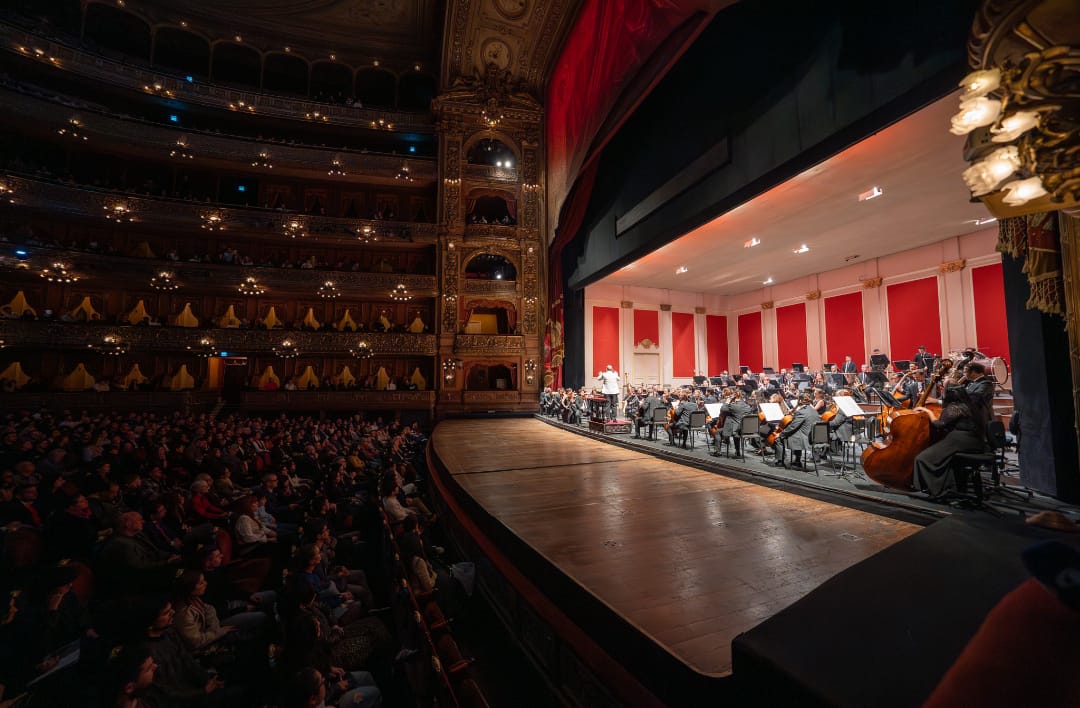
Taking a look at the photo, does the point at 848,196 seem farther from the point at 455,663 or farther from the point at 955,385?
the point at 455,663

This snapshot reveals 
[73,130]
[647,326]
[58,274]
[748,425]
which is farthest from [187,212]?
[748,425]

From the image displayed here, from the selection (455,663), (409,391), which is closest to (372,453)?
(455,663)

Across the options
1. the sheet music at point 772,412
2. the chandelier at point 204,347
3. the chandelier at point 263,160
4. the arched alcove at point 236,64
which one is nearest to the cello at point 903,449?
the sheet music at point 772,412

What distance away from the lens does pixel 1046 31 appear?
2617 mm

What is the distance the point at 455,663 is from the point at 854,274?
54.1 ft

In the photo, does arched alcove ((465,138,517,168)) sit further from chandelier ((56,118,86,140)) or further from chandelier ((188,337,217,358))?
chandelier ((56,118,86,140))

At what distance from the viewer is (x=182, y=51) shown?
→ 16422 millimetres

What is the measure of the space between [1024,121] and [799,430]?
4.34 m

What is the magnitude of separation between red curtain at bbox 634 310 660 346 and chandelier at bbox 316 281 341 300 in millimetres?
11504

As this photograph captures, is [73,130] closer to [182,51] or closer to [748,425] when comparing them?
[182,51]

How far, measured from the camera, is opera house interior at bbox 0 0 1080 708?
2.24m

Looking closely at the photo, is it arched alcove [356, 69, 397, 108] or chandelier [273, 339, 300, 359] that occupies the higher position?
arched alcove [356, 69, 397, 108]

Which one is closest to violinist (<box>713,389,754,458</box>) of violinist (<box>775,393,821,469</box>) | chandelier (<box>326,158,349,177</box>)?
violinist (<box>775,393,821,469</box>)

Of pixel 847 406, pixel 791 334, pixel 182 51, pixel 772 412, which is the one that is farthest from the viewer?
pixel 791 334
